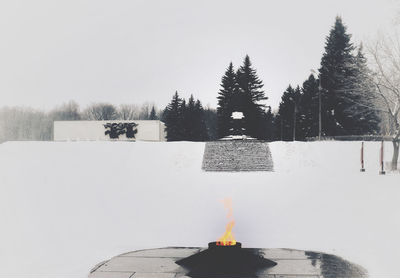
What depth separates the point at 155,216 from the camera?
38.0 ft

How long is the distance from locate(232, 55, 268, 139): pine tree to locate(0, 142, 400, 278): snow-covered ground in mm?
34307

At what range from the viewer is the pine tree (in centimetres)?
6122

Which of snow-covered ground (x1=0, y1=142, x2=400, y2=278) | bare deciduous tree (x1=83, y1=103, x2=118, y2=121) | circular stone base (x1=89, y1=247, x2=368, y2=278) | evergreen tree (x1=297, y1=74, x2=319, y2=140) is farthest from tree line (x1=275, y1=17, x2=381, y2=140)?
bare deciduous tree (x1=83, y1=103, x2=118, y2=121)

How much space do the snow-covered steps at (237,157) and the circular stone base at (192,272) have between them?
60.9 ft

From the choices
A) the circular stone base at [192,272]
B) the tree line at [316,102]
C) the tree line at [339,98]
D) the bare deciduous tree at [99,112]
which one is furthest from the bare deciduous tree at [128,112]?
the circular stone base at [192,272]

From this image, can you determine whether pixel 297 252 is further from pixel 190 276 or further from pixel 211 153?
pixel 211 153

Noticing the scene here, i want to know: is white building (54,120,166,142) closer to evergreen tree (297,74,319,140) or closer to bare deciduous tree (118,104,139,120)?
evergreen tree (297,74,319,140)

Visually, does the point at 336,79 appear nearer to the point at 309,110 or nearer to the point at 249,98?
the point at 309,110

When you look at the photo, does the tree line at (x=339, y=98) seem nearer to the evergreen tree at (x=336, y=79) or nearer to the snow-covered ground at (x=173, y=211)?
the evergreen tree at (x=336, y=79)

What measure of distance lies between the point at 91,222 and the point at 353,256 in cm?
636

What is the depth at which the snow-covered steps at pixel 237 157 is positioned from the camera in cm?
2659

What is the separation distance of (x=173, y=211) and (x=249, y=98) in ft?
168

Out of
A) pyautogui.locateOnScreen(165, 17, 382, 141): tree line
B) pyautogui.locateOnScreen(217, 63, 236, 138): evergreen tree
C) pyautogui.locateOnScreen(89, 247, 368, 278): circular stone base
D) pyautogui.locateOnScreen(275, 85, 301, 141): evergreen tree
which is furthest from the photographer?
pyautogui.locateOnScreen(275, 85, 301, 141): evergreen tree

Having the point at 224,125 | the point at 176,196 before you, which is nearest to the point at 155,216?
the point at 176,196
